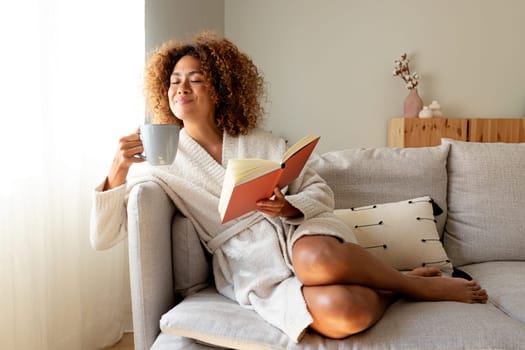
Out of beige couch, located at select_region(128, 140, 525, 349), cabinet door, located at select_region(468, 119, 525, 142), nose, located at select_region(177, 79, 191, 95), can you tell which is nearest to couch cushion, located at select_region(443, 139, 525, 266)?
beige couch, located at select_region(128, 140, 525, 349)

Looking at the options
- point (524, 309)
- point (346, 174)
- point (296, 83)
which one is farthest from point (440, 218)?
point (296, 83)

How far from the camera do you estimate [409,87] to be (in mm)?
3578

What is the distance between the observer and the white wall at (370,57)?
3.63 metres

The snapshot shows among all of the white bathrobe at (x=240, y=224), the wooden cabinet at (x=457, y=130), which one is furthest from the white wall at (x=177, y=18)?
the wooden cabinet at (x=457, y=130)

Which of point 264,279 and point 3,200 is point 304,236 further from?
point 3,200

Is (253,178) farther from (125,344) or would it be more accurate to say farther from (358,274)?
(125,344)

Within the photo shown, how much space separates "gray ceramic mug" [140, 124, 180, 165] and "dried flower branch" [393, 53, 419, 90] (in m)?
2.67

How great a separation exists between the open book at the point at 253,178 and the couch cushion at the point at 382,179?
0.55 meters

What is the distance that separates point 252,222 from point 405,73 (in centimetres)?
245

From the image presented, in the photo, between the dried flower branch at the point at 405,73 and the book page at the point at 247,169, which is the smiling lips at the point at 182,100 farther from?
the dried flower branch at the point at 405,73

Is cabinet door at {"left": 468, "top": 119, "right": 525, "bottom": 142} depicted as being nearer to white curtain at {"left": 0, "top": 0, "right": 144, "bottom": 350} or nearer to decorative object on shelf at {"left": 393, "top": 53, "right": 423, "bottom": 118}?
decorative object on shelf at {"left": 393, "top": 53, "right": 423, "bottom": 118}

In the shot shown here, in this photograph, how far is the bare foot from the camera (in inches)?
55.9

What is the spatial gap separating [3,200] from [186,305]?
0.69 meters

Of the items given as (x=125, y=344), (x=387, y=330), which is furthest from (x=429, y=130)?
(x=387, y=330)
